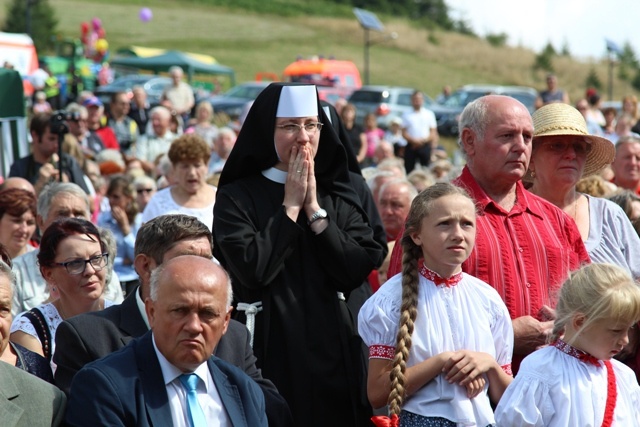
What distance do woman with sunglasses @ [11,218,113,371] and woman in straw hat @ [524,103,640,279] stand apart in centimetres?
230

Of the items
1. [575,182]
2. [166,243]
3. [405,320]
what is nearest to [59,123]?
[166,243]

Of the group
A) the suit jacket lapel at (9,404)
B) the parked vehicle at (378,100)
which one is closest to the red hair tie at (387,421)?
the suit jacket lapel at (9,404)

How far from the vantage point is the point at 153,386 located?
11.8 ft

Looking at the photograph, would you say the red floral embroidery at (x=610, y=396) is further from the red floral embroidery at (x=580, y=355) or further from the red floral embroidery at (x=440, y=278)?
the red floral embroidery at (x=440, y=278)

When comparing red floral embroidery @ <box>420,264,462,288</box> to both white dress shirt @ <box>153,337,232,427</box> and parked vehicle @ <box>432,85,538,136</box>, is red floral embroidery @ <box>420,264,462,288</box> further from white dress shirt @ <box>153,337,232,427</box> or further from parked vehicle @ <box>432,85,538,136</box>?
parked vehicle @ <box>432,85,538,136</box>

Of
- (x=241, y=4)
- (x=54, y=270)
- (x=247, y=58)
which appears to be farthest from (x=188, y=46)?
(x=54, y=270)

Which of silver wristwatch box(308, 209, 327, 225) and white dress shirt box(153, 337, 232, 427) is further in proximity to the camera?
silver wristwatch box(308, 209, 327, 225)

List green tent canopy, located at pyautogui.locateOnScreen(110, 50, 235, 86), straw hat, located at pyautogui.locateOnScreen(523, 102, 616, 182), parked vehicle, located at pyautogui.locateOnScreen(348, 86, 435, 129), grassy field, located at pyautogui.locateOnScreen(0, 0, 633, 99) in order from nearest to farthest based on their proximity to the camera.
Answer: straw hat, located at pyautogui.locateOnScreen(523, 102, 616, 182)
parked vehicle, located at pyautogui.locateOnScreen(348, 86, 435, 129)
green tent canopy, located at pyautogui.locateOnScreen(110, 50, 235, 86)
grassy field, located at pyautogui.locateOnScreen(0, 0, 633, 99)

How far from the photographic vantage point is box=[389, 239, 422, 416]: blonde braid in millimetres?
4297

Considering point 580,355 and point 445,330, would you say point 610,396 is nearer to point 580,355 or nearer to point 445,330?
point 580,355

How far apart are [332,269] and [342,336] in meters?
0.32

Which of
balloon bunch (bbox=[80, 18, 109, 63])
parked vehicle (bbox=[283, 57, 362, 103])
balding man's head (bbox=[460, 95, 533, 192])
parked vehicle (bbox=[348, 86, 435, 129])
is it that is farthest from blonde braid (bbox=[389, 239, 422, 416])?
balloon bunch (bbox=[80, 18, 109, 63])

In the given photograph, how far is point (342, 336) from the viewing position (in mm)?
4969

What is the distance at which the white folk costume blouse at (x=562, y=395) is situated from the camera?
416 cm
